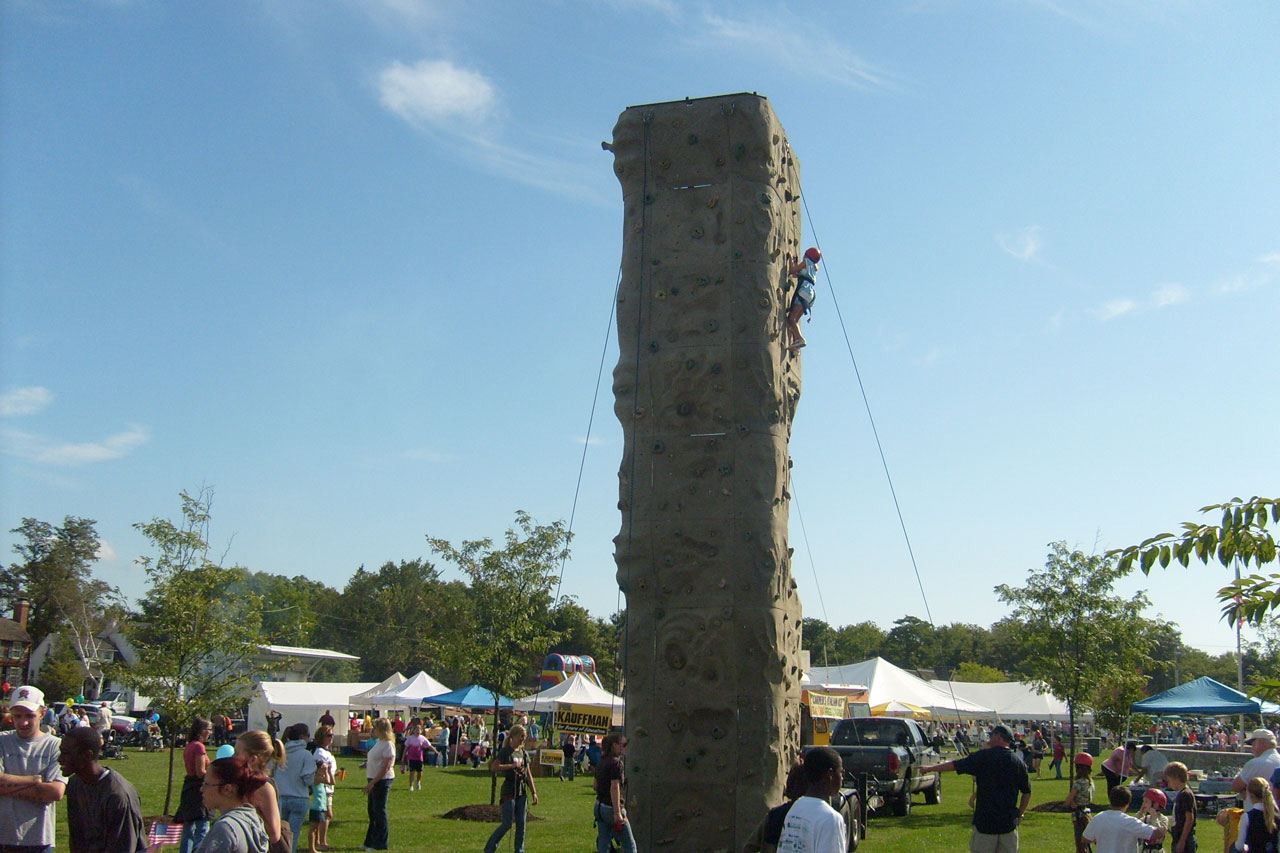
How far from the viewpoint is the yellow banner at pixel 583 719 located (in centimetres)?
2619

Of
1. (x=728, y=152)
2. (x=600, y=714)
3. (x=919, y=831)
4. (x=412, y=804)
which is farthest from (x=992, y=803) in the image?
(x=600, y=714)

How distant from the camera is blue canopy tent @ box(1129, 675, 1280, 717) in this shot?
2136 centimetres

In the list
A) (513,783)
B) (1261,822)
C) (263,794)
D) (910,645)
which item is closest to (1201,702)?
(1261,822)

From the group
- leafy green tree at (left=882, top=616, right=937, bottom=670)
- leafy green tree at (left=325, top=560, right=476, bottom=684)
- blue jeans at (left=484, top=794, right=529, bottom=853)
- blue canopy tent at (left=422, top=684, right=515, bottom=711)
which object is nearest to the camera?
blue jeans at (left=484, top=794, right=529, bottom=853)

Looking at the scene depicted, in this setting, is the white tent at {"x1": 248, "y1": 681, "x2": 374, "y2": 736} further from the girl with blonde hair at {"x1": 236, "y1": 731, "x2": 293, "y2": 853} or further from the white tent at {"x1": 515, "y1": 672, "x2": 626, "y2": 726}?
the girl with blonde hair at {"x1": 236, "y1": 731, "x2": 293, "y2": 853}

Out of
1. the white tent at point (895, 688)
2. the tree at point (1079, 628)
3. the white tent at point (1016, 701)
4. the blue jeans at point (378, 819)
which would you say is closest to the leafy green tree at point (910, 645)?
the white tent at point (1016, 701)

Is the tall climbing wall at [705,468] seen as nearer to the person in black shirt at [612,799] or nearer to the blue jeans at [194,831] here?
the person in black shirt at [612,799]

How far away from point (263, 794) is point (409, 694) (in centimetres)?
2928

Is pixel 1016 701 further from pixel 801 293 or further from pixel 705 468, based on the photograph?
pixel 705 468

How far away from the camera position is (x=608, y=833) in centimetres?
1040

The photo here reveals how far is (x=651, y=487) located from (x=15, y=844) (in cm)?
608

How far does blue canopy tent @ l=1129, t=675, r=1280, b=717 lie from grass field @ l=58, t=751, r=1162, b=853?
9.80ft

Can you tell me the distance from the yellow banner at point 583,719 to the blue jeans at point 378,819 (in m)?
13.0

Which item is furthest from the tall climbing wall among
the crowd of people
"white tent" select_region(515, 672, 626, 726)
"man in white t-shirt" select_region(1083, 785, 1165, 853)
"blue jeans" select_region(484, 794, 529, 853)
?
"white tent" select_region(515, 672, 626, 726)
